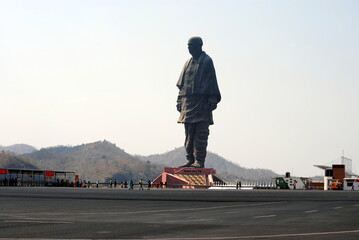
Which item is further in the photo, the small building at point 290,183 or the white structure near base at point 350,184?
the small building at point 290,183

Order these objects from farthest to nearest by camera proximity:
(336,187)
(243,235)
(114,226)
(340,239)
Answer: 1. (336,187)
2. (114,226)
3. (243,235)
4. (340,239)

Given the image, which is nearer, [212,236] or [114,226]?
[212,236]

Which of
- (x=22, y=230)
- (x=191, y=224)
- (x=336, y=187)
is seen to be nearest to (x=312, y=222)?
(x=191, y=224)

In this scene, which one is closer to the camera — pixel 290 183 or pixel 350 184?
pixel 350 184

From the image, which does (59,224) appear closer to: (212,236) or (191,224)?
(191,224)

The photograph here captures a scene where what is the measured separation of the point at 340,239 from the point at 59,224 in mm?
9951

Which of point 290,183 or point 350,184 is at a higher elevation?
point 350,184

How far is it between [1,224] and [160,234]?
243 inches

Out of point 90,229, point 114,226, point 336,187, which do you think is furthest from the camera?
point 336,187

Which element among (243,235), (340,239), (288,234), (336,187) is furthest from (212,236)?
(336,187)

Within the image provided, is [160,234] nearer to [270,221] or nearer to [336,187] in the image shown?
[270,221]

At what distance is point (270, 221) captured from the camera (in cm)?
2536

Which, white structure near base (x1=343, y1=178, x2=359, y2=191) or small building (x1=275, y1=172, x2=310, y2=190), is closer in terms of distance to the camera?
white structure near base (x1=343, y1=178, x2=359, y2=191)

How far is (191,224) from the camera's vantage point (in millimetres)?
23453
